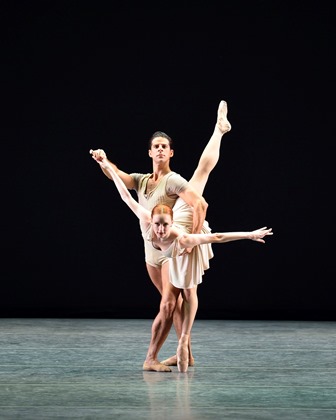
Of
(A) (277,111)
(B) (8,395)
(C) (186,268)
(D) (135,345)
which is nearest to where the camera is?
(B) (8,395)

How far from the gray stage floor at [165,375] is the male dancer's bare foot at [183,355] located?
0.13ft

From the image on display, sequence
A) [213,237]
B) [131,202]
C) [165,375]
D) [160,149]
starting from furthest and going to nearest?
[160,149] → [131,202] → [165,375] → [213,237]

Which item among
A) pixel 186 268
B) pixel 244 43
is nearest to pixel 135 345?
pixel 186 268

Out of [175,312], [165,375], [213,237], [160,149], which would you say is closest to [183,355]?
[165,375]

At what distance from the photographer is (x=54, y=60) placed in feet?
25.5

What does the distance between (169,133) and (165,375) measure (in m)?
3.24

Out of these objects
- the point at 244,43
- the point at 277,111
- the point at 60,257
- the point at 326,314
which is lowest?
the point at 326,314

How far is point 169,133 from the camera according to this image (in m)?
7.71

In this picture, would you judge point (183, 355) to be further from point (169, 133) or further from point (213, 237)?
point (169, 133)

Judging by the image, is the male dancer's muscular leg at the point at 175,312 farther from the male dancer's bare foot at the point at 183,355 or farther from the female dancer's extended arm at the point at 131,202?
the female dancer's extended arm at the point at 131,202

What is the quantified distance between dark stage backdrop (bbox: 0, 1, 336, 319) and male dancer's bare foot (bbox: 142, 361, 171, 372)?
2.78 meters

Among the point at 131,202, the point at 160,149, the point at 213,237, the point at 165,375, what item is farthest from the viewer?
the point at 160,149

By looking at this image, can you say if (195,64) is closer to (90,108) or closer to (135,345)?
(90,108)

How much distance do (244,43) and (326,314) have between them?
232 centimetres
